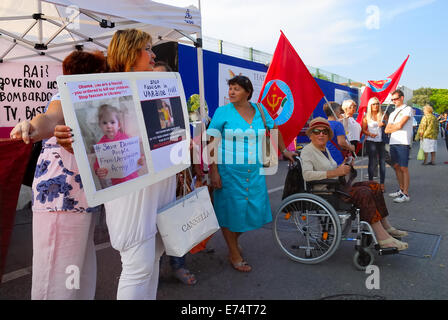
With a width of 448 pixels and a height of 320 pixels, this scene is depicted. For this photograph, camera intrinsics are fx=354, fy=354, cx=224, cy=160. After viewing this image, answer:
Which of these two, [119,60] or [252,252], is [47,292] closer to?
[119,60]

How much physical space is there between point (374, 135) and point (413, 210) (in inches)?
70.1

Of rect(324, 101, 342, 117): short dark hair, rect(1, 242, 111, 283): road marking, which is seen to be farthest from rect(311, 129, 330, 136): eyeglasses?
rect(1, 242, 111, 283): road marking

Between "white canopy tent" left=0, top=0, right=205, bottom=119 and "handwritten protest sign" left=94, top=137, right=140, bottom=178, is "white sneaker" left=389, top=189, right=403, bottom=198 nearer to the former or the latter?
"white canopy tent" left=0, top=0, right=205, bottom=119

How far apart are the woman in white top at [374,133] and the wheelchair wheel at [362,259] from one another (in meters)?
3.77

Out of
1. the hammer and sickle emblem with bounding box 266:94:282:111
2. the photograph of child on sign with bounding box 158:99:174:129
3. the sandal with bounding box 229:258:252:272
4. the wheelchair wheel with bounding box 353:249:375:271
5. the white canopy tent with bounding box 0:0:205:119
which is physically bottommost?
the sandal with bounding box 229:258:252:272

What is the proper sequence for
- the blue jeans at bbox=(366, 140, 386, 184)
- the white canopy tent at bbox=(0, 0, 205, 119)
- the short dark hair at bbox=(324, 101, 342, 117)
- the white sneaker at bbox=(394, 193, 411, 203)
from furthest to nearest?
the blue jeans at bbox=(366, 140, 386, 184)
the white sneaker at bbox=(394, 193, 411, 203)
the short dark hair at bbox=(324, 101, 342, 117)
the white canopy tent at bbox=(0, 0, 205, 119)

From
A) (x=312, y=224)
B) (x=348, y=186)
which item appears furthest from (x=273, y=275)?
(x=348, y=186)

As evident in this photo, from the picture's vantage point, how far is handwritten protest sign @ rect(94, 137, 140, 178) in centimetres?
158

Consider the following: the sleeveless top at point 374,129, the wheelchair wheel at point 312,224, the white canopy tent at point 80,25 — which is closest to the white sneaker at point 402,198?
the sleeveless top at point 374,129

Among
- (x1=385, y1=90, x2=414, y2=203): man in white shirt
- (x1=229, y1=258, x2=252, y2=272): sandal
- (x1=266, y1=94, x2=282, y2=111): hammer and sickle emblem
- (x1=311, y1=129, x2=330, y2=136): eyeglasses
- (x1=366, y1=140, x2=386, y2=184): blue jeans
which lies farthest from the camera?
(x1=366, y1=140, x2=386, y2=184): blue jeans

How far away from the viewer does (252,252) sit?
12.4 ft

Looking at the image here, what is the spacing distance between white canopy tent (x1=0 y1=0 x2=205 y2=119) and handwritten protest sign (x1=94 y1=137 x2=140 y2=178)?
7.57ft

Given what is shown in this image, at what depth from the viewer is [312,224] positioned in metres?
3.41
